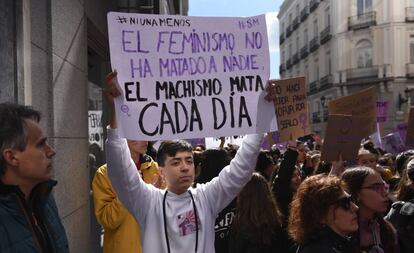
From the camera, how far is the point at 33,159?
2398 millimetres

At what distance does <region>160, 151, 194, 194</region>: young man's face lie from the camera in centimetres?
314

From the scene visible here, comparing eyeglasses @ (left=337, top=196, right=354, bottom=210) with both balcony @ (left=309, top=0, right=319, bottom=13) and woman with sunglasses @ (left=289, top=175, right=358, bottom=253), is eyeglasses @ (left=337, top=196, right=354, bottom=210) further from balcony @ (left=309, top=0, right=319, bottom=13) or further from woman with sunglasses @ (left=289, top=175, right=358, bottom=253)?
balcony @ (left=309, top=0, right=319, bottom=13)

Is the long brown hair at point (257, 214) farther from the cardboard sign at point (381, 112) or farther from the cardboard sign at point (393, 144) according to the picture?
the cardboard sign at point (381, 112)

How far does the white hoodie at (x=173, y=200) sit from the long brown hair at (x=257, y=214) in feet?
2.28

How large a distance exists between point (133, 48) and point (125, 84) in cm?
23

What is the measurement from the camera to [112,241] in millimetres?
3896

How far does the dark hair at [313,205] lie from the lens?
3.05 m

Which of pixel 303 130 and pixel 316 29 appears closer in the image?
pixel 303 130

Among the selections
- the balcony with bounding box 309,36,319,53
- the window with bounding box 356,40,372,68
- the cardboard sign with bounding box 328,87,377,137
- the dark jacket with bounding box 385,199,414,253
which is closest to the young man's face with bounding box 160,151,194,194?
the dark jacket with bounding box 385,199,414,253

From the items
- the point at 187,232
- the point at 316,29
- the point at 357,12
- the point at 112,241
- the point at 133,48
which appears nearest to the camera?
the point at 187,232

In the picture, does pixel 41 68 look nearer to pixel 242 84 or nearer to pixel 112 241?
pixel 112 241

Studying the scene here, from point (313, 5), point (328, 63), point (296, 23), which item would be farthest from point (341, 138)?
point (296, 23)

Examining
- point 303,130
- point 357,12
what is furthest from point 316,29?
point 303,130

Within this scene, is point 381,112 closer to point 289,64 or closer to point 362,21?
point 362,21
